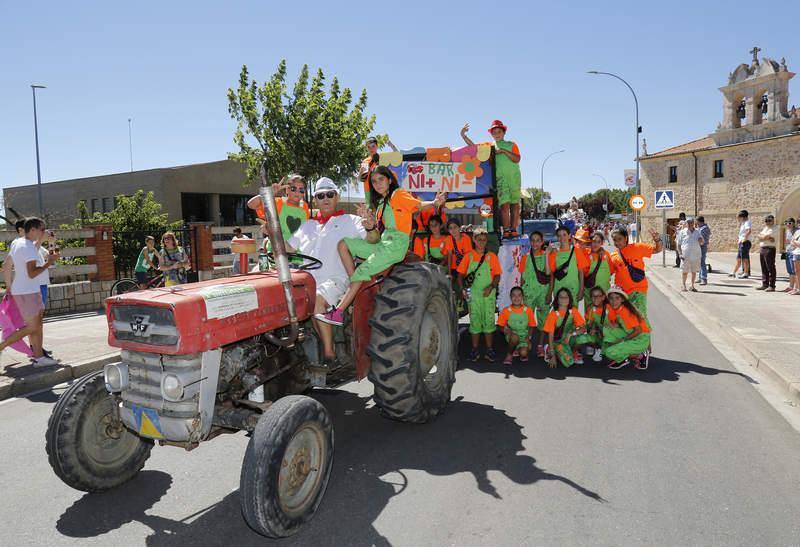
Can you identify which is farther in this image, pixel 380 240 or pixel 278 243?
pixel 380 240

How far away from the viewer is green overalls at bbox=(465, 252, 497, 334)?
23.9ft

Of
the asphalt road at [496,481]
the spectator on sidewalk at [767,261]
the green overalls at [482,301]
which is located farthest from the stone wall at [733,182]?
the asphalt road at [496,481]

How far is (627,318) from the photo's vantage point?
6.91 m

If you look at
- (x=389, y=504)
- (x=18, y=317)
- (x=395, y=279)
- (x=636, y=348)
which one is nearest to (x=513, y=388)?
(x=636, y=348)

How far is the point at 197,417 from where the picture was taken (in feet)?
10.8

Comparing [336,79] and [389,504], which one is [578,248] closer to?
[389,504]

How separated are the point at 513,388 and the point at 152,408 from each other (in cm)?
379

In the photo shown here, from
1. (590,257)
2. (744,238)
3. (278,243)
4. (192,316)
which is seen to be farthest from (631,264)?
(744,238)

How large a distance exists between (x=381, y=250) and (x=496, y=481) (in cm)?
187

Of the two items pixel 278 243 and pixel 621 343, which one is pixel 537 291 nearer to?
pixel 621 343

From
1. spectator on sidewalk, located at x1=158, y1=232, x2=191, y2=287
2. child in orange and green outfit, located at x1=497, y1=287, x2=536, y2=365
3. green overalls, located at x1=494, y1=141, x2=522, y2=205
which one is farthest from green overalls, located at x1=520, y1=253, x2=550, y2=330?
spectator on sidewalk, located at x1=158, y1=232, x2=191, y2=287

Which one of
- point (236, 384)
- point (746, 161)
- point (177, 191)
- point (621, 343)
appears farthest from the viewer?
point (746, 161)

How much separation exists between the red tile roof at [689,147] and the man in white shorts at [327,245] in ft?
128

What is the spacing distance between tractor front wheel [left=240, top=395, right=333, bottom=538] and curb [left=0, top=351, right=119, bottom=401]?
458 cm
